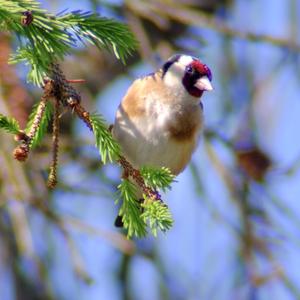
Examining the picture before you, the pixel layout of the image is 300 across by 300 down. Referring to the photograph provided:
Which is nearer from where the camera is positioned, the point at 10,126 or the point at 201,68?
the point at 10,126

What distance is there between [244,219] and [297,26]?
916mm

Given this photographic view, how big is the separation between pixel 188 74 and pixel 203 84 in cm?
14

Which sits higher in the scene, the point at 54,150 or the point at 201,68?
the point at 201,68

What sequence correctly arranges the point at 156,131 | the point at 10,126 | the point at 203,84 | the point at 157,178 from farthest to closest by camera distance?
the point at 156,131 → the point at 203,84 → the point at 157,178 → the point at 10,126

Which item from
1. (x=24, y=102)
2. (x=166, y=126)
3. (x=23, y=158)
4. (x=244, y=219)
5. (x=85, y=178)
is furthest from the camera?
(x=85, y=178)

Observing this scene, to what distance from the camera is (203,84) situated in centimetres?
180

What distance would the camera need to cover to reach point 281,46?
2.67 meters

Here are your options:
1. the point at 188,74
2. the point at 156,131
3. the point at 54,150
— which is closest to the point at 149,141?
the point at 156,131

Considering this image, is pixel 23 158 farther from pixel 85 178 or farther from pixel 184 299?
pixel 184 299

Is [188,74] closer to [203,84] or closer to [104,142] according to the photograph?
[203,84]

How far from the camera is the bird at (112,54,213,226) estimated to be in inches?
75.7

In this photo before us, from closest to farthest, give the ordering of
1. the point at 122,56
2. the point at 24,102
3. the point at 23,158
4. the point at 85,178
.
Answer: the point at 23,158
the point at 122,56
the point at 24,102
the point at 85,178

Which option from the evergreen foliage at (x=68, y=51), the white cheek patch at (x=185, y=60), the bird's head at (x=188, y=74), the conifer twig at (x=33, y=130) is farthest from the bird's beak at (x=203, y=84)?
the conifer twig at (x=33, y=130)

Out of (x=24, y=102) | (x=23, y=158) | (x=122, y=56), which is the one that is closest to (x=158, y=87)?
(x=24, y=102)
